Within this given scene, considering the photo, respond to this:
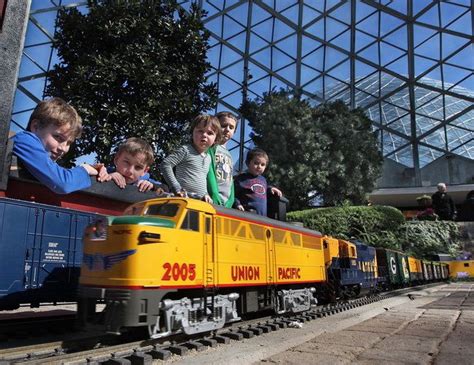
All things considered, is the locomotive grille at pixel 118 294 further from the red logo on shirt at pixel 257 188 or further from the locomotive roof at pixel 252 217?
the red logo on shirt at pixel 257 188

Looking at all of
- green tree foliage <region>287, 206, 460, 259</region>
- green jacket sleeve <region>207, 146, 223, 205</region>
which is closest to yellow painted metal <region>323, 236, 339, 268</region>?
green jacket sleeve <region>207, 146, 223, 205</region>

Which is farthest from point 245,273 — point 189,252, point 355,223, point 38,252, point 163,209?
point 355,223

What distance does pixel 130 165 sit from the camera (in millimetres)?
6359

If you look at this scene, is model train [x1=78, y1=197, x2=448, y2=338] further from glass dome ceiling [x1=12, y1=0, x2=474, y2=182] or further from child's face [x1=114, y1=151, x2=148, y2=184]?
glass dome ceiling [x1=12, y1=0, x2=474, y2=182]

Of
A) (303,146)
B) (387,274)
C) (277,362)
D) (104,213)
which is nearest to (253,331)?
(277,362)

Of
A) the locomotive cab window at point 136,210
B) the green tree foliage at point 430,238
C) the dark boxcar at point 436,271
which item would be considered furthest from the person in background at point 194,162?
the dark boxcar at point 436,271

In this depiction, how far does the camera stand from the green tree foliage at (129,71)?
12742mm

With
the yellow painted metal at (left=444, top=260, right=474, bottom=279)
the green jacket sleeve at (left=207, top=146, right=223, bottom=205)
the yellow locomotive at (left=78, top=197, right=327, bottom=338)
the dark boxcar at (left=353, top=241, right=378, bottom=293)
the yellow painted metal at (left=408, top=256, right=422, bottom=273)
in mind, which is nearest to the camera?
the yellow locomotive at (left=78, top=197, right=327, bottom=338)

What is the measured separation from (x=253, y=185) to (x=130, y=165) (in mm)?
2907

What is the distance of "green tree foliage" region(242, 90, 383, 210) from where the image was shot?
25609mm

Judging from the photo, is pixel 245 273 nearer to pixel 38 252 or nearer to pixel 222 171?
pixel 222 171

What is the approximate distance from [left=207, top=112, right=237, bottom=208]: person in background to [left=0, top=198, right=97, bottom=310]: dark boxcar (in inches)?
114

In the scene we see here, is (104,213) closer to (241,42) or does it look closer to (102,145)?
(102,145)

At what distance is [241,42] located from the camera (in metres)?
39.8
